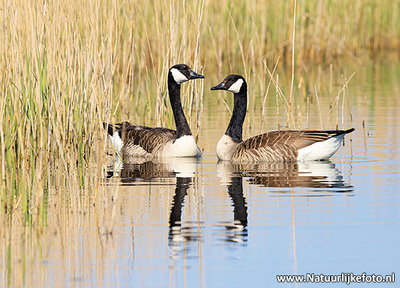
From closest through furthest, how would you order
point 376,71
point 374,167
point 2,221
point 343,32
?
point 2,221 → point 374,167 → point 376,71 → point 343,32

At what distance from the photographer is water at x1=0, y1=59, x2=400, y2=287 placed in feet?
20.9

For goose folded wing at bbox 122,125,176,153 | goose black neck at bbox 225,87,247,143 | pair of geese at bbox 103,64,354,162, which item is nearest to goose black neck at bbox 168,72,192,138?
pair of geese at bbox 103,64,354,162

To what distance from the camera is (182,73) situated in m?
13.0

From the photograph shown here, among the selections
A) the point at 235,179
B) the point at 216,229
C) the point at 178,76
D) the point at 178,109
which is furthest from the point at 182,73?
the point at 216,229

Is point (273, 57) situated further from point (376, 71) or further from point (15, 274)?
point (15, 274)

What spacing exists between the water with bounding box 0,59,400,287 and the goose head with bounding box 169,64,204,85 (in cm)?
156

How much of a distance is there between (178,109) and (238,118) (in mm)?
986

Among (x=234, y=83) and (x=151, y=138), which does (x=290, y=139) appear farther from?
(x=151, y=138)

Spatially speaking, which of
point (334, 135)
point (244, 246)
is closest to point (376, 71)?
point (334, 135)

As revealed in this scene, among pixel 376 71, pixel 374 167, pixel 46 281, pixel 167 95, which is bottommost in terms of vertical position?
pixel 46 281

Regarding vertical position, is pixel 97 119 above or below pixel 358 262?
above

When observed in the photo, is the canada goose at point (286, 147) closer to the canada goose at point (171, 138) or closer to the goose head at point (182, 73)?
the canada goose at point (171, 138)

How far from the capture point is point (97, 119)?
11.9 metres

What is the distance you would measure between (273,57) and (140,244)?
19683 mm
